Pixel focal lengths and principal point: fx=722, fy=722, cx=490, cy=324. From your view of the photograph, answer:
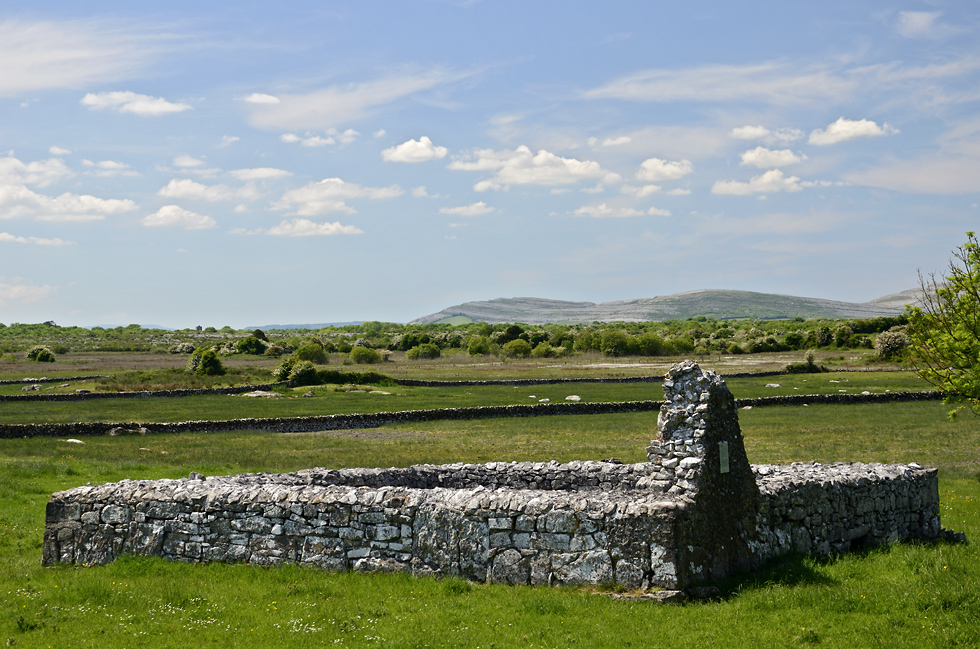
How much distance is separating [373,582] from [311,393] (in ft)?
190

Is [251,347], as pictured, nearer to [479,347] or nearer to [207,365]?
[479,347]

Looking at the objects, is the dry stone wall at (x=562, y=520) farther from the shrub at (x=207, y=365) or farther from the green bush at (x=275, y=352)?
the green bush at (x=275, y=352)

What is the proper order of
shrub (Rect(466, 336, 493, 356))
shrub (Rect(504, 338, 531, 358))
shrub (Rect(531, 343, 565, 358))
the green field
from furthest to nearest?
shrub (Rect(466, 336, 493, 356)) → shrub (Rect(504, 338, 531, 358)) → shrub (Rect(531, 343, 565, 358)) → the green field

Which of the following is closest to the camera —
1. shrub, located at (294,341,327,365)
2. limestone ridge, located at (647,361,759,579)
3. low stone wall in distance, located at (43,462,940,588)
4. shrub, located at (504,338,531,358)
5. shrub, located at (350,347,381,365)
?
low stone wall in distance, located at (43,462,940,588)

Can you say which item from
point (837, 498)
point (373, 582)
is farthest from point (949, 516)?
point (373, 582)

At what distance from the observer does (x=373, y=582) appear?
1123 cm

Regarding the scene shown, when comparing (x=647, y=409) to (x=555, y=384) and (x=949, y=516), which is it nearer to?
(x=555, y=384)

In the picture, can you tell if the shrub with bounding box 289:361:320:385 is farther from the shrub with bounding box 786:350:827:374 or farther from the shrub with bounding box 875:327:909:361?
the shrub with bounding box 875:327:909:361

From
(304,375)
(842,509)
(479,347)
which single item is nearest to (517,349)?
(479,347)

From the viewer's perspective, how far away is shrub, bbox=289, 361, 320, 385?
7325 centimetres

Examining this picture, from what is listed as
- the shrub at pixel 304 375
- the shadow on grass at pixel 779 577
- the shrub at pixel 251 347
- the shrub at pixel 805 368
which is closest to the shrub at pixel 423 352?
the shrub at pixel 251 347

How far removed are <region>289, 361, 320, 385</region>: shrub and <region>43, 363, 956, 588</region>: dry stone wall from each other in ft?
200

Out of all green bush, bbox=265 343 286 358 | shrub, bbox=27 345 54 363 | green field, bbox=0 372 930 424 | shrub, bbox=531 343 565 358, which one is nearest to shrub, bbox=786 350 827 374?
green field, bbox=0 372 930 424

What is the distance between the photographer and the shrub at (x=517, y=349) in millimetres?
134000
